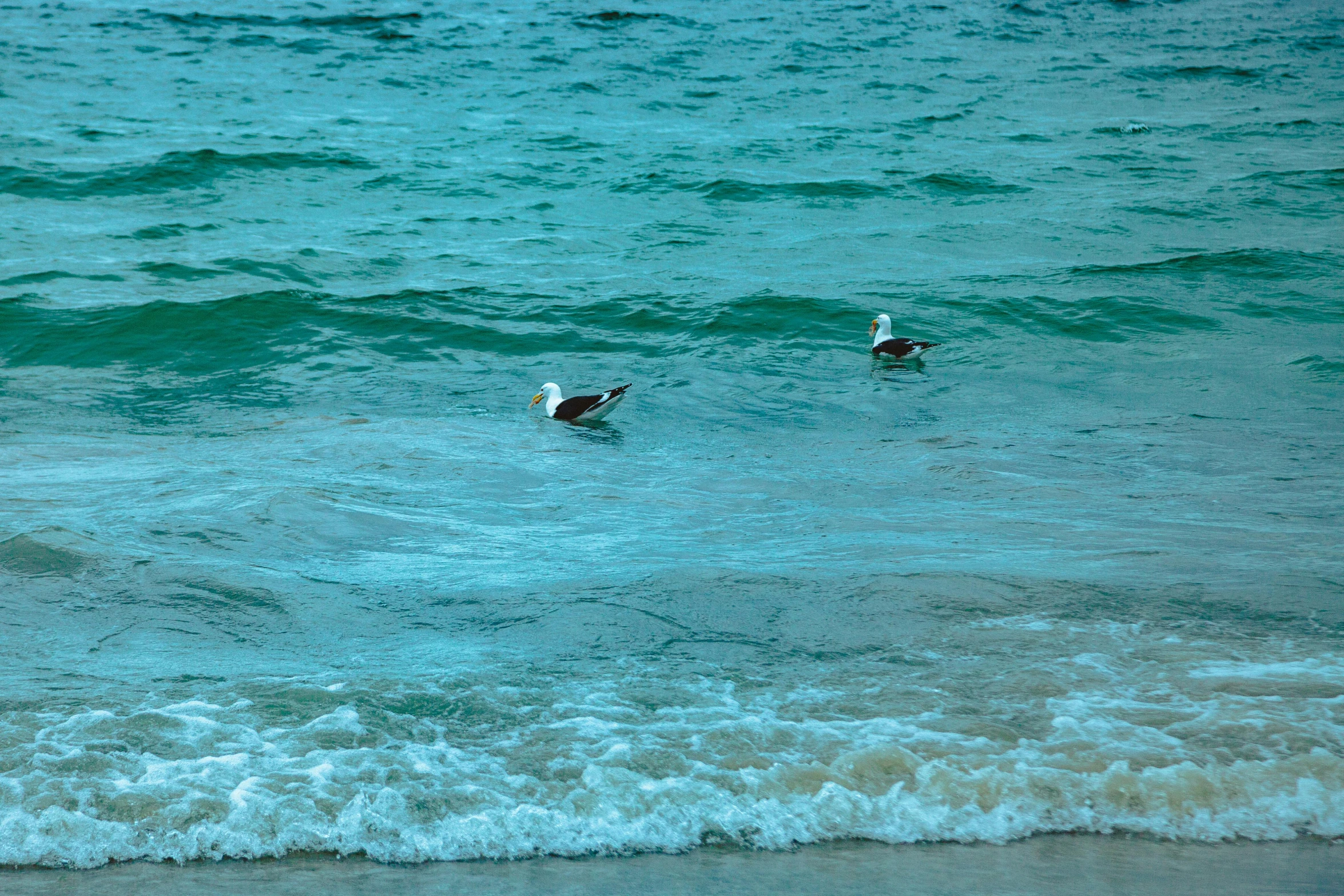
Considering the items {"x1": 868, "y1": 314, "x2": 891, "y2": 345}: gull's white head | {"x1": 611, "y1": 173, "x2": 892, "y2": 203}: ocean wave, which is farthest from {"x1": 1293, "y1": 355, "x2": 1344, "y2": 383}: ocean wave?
{"x1": 611, "y1": 173, "x2": 892, "y2": 203}: ocean wave

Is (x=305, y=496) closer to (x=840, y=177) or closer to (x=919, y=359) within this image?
(x=919, y=359)

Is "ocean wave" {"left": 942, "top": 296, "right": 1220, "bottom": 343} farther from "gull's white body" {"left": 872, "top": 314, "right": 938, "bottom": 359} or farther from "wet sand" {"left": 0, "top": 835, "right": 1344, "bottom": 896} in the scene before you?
"wet sand" {"left": 0, "top": 835, "right": 1344, "bottom": 896}

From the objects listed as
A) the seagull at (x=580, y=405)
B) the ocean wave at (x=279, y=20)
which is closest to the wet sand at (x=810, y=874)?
the seagull at (x=580, y=405)

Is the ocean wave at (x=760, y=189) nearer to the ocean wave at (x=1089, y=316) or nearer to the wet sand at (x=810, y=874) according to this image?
the ocean wave at (x=1089, y=316)

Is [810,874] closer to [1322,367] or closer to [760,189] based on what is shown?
[1322,367]

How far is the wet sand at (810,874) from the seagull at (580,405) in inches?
256

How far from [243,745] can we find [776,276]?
37.0 ft

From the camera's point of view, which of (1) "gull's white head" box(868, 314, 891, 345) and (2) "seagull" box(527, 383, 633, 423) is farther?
(1) "gull's white head" box(868, 314, 891, 345)

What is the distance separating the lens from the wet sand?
303 cm

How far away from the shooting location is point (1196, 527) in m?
5.98

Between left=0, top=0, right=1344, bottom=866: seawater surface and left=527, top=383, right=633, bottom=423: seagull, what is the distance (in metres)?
0.23

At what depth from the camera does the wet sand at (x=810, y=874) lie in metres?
3.03

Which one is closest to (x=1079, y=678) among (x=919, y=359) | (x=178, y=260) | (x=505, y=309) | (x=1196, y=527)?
(x=1196, y=527)

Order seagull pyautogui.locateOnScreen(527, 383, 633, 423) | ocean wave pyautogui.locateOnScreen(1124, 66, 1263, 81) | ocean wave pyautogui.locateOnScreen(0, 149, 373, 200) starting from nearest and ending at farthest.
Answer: seagull pyautogui.locateOnScreen(527, 383, 633, 423) → ocean wave pyautogui.locateOnScreen(0, 149, 373, 200) → ocean wave pyautogui.locateOnScreen(1124, 66, 1263, 81)
